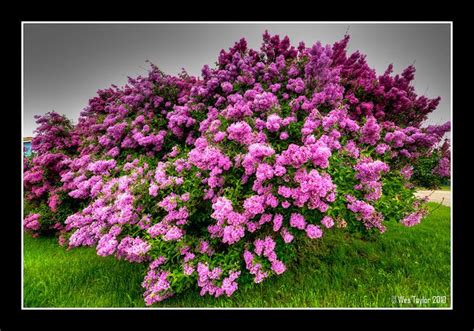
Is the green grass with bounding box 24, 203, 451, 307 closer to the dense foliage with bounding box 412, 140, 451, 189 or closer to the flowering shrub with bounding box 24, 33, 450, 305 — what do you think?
the flowering shrub with bounding box 24, 33, 450, 305

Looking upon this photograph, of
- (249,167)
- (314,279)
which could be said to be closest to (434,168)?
(314,279)

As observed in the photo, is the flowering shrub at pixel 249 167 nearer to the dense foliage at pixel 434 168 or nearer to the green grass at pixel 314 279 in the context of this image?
the dense foliage at pixel 434 168

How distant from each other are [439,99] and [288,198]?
3043mm

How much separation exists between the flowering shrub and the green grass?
0.22 metres

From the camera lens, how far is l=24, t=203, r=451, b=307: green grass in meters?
2.73

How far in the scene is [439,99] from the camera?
3789 mm

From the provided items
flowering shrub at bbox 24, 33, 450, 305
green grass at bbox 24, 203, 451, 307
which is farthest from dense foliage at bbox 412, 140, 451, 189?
green grass at bbox 24, 203, 451, 307

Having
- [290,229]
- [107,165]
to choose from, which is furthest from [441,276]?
[107,165]

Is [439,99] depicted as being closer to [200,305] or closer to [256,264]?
[256,264]

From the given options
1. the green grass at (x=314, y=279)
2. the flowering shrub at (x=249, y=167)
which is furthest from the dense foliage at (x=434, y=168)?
the green grass at (x=314, y=279)

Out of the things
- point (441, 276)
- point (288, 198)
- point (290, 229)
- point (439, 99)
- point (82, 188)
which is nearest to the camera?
point (288, 198)

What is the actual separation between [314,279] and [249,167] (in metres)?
1.68

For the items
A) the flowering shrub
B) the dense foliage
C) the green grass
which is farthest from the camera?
the dense foliage

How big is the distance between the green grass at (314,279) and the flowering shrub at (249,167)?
0.22 meters
